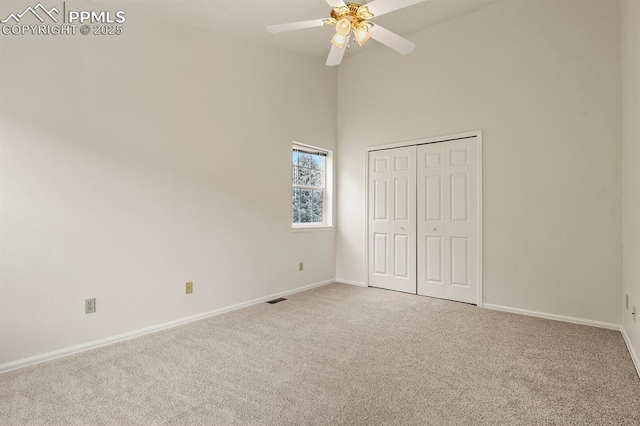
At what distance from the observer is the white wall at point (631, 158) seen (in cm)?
236

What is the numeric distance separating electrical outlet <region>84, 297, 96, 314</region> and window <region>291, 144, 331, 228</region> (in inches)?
97.8

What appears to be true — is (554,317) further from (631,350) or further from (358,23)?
(358,23)

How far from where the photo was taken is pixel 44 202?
2480 mm

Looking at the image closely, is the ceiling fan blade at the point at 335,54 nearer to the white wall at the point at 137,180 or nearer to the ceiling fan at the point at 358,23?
the ceiling fan at the point at 358,23

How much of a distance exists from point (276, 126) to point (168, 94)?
4.54ft

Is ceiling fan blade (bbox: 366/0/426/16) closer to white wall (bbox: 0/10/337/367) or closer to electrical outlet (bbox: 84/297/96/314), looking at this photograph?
white wall (bbox: 0/10/337/367)

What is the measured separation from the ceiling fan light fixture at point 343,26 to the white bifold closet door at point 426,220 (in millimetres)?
2156

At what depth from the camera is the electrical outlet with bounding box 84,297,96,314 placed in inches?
106

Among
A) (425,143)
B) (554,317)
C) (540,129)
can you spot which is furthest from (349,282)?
(540,129)

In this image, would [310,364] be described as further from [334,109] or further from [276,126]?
[334,109]

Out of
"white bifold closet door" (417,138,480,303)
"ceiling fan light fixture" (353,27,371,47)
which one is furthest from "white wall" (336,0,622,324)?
"ceiling fan light fixture" (353,27,371,47)

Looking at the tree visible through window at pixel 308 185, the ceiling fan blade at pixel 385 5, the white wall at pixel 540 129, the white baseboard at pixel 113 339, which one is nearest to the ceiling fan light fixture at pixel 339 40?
the ceiling fan blade at pixel 385 5

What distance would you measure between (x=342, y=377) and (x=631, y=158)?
111 inches

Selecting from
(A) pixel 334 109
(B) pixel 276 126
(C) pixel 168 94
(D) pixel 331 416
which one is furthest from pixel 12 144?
(A) pixel 334 109
